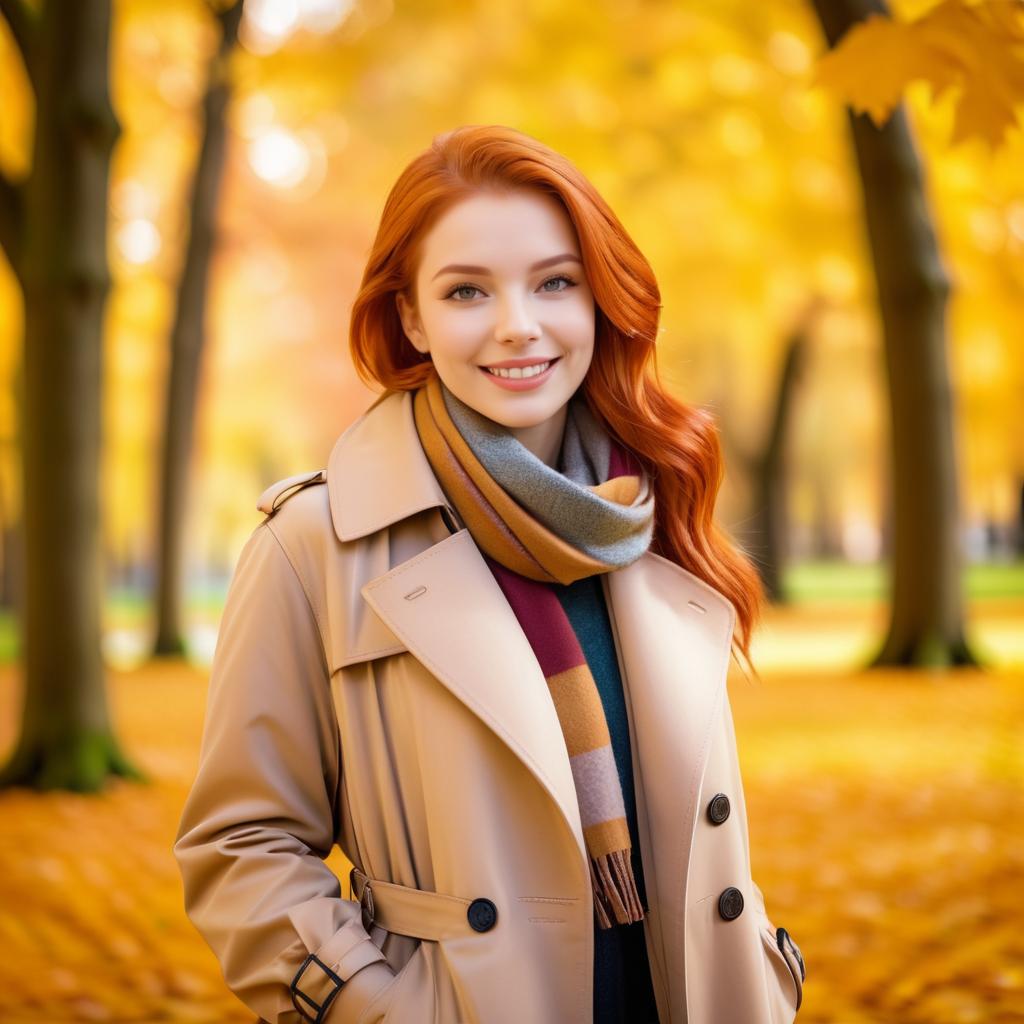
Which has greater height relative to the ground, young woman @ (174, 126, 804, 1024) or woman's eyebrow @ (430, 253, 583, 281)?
woman's eyebrow @ (430, 253, 583, 281)

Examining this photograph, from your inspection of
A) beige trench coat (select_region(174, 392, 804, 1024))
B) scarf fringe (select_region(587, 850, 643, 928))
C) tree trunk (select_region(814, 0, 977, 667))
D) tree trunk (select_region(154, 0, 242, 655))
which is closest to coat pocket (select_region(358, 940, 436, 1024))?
beige trench coat (select_region(174, 392, 804, 1024))

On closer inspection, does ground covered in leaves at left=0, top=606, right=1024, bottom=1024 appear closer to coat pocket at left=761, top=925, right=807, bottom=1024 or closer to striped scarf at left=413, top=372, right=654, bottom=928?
coat pocket at left=761, top=925, right=807, bottom=1024

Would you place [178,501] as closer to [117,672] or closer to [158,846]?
[117,672]

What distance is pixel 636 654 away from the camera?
6.45 ft

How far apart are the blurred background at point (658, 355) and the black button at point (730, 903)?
35cm

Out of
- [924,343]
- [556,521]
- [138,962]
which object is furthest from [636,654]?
[924,343]

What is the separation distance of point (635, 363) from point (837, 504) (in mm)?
40755

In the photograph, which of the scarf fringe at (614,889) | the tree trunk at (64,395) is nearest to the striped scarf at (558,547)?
the scarf fringe at (614,889)

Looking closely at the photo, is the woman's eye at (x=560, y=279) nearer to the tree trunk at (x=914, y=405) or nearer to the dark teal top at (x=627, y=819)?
the dark teal top at (x=627, y=819)

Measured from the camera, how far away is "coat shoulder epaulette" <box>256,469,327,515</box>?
199cm

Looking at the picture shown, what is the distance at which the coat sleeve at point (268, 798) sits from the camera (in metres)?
1.85

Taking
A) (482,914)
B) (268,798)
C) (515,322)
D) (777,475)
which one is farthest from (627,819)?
(777,475)

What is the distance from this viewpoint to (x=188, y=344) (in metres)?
12.3

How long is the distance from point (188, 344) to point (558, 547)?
11.1 m
